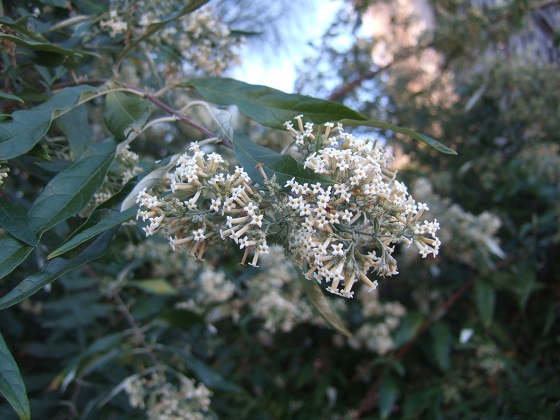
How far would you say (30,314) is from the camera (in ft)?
8.59

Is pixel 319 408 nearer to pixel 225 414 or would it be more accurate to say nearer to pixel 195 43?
pixel 225 414

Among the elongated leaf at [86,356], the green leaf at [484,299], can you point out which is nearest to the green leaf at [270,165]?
the elongated leaf at [86,356]

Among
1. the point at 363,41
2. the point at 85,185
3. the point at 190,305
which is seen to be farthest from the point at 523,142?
the point at 85,185

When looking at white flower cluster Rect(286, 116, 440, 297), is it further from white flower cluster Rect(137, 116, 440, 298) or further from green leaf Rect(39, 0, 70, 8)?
green leaf Rect(39, 0, 70, 8)

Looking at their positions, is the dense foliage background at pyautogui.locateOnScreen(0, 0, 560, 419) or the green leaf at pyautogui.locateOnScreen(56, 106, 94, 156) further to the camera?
the dense foliage background at pyautogui.locateOnScreen(0, 0, 560, 419)

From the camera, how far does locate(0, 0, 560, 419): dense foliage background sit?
190cm

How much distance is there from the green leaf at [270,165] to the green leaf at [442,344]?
164cm

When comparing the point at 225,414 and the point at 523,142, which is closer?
the point at 225,414

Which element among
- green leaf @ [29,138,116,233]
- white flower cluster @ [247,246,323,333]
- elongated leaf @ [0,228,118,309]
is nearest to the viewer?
elongated leaf @ [0,228,118,309]

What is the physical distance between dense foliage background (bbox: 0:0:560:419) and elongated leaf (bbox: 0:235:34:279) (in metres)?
0.71

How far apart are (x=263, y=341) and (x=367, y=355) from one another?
0.58 meters

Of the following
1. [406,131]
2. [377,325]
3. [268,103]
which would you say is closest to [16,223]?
[268,103]

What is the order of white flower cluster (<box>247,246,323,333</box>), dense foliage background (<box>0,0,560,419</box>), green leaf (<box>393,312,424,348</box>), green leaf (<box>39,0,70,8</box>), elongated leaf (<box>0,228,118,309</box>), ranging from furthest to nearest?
green leaf (<box>393,312,424,348</box>) < white flower cluster (<box>247,246,323,333</box>) < dense foliage background (<box>0,0,560,419</box>) < green leaf (<box>39,0,70,8</box>) < elongated leaf (<box>0,228,118,309</box>)

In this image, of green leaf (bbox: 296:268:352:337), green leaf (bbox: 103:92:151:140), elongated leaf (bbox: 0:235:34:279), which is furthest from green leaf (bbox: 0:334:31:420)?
green leaf (bbox: 296:268:352:337)
